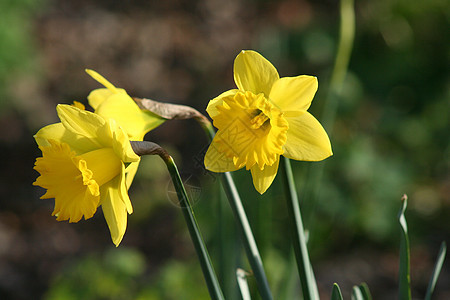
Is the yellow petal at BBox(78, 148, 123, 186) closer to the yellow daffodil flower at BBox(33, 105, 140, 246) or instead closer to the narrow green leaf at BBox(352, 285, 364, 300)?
the yellow daffodil flower at BBox(33, 105, 140, 246)

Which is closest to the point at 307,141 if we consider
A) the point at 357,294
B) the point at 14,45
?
the point at 357,294

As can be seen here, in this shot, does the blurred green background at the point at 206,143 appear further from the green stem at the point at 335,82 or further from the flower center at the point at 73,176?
the flower center at the point at 73,176

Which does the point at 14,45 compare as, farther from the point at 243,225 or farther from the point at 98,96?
the point at 243,225

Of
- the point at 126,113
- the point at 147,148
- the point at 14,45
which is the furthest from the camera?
the point at 14,45

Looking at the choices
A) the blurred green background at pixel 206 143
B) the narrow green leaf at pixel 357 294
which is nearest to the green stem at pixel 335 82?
the narrow green leaf at pixel 357 294

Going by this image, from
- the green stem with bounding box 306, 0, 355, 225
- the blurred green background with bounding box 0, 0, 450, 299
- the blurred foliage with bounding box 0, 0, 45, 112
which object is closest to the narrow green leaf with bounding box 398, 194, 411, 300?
the green stem with bounding box 306, 0, 355, 225

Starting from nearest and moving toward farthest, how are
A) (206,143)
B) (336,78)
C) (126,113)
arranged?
(126,113) → (336,78) → (206,143)

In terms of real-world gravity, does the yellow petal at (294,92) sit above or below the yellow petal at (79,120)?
above
